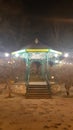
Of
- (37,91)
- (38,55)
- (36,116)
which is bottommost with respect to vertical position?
(36,116)

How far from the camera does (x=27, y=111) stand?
40.5ft

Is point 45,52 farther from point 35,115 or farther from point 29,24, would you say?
point 29,24

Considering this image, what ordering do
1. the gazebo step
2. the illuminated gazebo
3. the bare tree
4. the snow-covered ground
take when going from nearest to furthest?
1. the snow-covered ground
2. the gazebo step
3. the bare tree
4. the illuminated gazebo

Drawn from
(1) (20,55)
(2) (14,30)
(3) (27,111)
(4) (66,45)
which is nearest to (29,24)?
(2) (14,30)

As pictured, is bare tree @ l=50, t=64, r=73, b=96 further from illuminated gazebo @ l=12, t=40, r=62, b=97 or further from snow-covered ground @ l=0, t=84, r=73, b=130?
snow-covered ground @ l=0, t=84, r=73, b=130

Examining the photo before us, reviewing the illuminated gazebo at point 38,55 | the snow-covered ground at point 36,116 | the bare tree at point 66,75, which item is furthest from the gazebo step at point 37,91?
the snow-covered ground at point 36,116

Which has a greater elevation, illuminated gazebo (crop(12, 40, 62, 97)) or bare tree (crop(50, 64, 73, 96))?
illuminated gazebo (crop(12, 40, 62, 97))

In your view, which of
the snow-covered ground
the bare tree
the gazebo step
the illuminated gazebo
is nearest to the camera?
the snow-covered ground

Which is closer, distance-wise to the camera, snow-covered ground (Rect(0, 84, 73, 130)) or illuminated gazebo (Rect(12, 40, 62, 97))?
snow-covered ground (Rect(0, 84, 73, 130))

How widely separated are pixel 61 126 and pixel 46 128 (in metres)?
0.67

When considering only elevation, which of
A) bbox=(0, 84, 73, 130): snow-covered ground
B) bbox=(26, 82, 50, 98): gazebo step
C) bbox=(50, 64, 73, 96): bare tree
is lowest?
bbox=(0, 84, 73, 130): snow-covered ground

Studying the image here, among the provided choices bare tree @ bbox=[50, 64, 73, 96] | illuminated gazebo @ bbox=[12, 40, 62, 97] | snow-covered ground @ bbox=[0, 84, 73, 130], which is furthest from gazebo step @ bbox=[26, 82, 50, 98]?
snow-covered ground @ bbox=[0, 84, 73, 130]

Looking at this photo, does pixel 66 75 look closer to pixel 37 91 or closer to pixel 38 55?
pixel 37 91

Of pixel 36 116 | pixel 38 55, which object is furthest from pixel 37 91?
pixel 36 116
